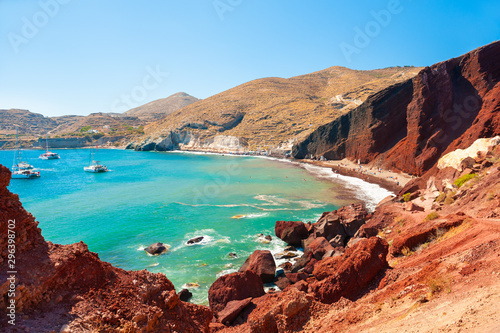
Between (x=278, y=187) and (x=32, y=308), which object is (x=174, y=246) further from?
(x=278, y=187)

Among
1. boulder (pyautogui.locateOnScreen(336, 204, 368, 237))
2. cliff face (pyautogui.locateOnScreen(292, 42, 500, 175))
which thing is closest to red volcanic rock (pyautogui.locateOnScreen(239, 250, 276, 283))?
boulder (pyautogui.locateOnScreen(336, 204, 368, 237))

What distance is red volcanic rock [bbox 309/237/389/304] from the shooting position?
8.60 meters

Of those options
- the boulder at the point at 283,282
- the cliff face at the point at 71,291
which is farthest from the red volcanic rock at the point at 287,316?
the boulder at the point at 283,282

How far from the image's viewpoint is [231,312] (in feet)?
33.0

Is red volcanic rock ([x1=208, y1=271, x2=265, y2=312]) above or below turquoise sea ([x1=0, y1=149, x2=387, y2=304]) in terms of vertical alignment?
above

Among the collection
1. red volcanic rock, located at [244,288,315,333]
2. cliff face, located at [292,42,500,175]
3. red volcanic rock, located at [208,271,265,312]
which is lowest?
red volcanic rock, located at [208,271,265,312]

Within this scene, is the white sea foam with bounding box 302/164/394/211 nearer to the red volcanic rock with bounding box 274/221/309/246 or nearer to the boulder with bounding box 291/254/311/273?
the red volcanic rock with bounding box 274/221/309/246

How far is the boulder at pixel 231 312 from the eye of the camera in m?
9.91

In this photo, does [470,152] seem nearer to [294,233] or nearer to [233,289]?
[294,233]

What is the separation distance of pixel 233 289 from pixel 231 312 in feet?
5.47

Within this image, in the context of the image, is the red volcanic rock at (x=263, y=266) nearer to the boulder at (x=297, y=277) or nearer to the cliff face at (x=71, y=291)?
the boulder at (x=297, y=277)

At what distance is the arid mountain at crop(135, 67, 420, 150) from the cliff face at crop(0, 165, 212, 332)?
90.0m

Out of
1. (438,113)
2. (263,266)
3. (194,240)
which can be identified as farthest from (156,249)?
(438,113)

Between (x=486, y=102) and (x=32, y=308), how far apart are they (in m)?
48.9
